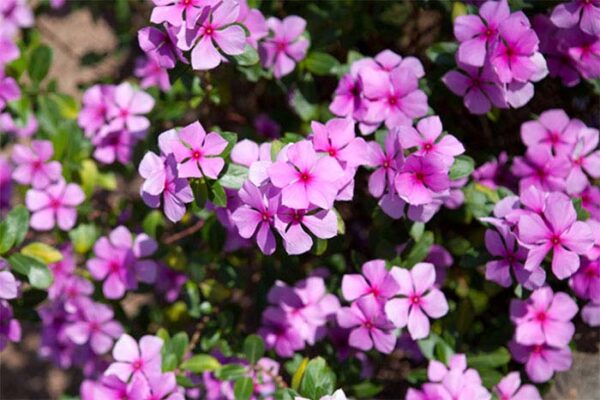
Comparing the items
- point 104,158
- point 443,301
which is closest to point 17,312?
point 104,158

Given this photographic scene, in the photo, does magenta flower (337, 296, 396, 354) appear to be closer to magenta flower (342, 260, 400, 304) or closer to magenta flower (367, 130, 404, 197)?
magenta flower (342, 260, 400, 304)

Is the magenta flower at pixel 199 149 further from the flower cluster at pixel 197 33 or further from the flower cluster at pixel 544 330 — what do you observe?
the flower cluster at pixel 544 330

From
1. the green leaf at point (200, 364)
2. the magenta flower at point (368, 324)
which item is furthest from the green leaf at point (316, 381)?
the green leaf at point (200, 364)

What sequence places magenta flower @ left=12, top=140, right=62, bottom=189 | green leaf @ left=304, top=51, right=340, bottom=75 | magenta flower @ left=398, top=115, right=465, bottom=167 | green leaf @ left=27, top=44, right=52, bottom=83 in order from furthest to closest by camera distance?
green leaf @ left=27, top=44, right=52, bottom=83 < magenta flower @ left=12, top=140, right=62, bottom=189 < green leaf @ left=304, top=51, right=340, bottom=75 < magenta flower @ left=398, top=115, right=465, bottom=167

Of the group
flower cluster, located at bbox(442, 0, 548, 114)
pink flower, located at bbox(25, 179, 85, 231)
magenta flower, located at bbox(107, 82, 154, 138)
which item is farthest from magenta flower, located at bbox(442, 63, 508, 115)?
pink flower, located at bbox(25, 179, 85, 231)

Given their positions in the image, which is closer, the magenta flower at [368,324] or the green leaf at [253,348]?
the magenta flower at [368,324]

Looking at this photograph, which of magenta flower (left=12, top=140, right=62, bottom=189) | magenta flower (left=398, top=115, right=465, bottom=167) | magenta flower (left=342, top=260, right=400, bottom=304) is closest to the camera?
magenta flower (left=398, top=115, right=465, bottom=167)
